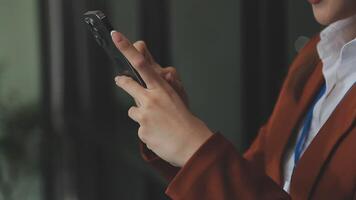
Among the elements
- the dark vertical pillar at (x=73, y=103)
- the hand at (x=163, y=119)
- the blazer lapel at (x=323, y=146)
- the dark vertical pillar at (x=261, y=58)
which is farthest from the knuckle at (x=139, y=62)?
the dark vertical pillar at (x=261, y=58)

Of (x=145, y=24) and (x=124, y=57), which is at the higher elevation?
(x=124, y=57)

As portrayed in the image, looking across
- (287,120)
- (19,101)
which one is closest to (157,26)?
(19,101)

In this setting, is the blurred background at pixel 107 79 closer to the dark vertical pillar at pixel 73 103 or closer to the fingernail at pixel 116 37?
the dark vertical pillar at pixel 73 103

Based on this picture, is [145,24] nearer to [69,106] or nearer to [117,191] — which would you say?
[69,106]

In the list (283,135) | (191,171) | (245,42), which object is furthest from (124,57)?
(245,42)

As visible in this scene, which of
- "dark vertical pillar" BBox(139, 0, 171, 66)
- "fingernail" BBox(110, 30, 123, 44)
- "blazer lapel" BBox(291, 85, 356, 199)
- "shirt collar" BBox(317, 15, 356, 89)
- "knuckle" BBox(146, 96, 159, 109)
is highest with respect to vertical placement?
"fingernail" BBox(110, 30, 123, 44)

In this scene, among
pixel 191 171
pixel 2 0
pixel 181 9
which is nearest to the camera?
pixel 191 171

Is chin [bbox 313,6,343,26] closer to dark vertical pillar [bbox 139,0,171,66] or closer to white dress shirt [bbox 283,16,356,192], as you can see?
white dress shirt [bbox 283,16,356,192]

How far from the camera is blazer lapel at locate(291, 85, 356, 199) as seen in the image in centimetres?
70

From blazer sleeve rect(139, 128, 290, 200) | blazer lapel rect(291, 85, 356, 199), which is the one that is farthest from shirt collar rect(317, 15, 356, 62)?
blazer sleeve rect(139, 128, 290, 200)

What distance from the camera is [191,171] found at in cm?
64

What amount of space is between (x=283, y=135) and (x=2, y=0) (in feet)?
2.75

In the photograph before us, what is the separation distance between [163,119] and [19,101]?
3.04ft

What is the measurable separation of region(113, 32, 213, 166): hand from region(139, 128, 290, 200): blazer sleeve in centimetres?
1
